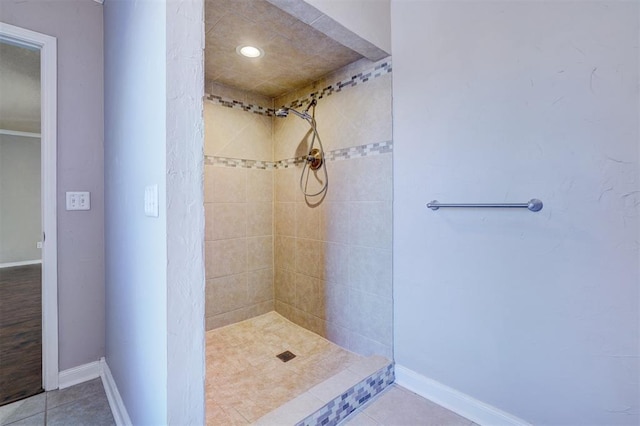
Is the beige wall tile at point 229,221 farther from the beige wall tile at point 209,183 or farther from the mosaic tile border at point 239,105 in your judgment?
the mosaic tile border at point 239,105

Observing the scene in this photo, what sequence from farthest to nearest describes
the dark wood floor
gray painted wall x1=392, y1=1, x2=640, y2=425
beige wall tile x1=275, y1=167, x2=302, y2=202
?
beige wall tile x1=275, y1=167, x2=302, y2=202, the dark wood floor, gray painted wall x1=392, y1=1, x2=640, y2=425

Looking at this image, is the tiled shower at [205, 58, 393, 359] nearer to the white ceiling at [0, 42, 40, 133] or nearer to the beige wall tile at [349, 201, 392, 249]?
the beige wall tile at [349, 201, 392, 249]

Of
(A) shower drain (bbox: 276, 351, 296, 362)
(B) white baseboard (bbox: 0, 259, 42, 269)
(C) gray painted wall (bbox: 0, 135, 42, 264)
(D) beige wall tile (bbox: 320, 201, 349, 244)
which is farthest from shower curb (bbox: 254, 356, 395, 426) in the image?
(B) white baseboard (bbox: 0, 259, 42, 269)

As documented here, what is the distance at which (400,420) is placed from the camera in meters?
1.40

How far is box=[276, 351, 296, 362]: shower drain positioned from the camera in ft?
6.45

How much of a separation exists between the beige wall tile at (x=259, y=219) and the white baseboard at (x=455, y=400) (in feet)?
5.09

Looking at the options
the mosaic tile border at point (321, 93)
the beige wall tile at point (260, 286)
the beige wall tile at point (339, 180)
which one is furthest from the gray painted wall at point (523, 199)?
the beige wall tile at point (260, 286)

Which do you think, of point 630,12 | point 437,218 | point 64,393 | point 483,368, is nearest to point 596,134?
point 630,12

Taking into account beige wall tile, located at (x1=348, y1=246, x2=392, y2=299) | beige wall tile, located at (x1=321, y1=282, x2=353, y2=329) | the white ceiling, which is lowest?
beige wall tile, located at (x1=321, y1=282, x2=353, y2=329)

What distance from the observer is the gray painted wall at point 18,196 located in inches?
202

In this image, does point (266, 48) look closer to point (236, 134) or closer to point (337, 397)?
point (236, 134)

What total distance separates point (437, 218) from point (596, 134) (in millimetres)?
694

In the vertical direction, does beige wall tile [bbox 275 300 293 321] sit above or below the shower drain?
above

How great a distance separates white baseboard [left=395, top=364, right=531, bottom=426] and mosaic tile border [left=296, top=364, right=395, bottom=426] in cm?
10
